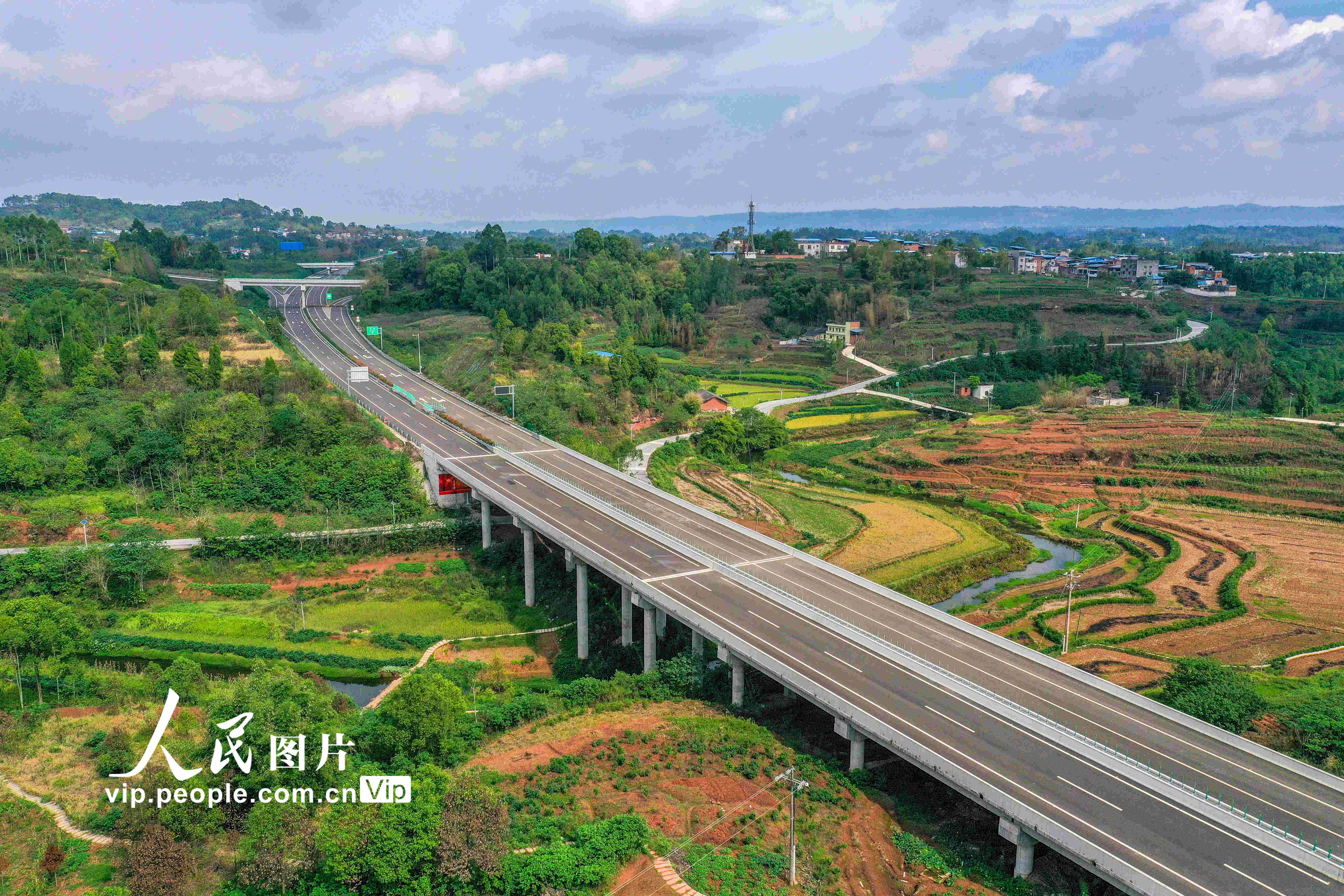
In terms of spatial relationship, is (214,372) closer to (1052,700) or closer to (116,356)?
(116,356)

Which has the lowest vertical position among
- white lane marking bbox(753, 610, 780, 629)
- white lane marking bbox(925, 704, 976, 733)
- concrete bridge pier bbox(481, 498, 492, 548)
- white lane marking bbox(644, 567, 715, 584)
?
concrete bridge pier bbox(481, 498, 492, 548)

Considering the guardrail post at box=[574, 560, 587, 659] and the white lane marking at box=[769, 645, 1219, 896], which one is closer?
the white lane marking at box=[769, 645, 1219, 896]

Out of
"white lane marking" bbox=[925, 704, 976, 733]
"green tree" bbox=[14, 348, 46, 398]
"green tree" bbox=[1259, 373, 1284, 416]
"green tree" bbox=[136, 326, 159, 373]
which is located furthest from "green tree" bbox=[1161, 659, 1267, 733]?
"green tree" bbox=[14, 348, 46, 398]

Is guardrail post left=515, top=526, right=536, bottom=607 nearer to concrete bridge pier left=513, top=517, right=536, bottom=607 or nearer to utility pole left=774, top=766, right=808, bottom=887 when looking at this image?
concrete bridge pier left=513, top=517, right=536, bottom=607

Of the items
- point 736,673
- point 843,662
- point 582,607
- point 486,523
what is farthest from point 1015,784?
point 486,523

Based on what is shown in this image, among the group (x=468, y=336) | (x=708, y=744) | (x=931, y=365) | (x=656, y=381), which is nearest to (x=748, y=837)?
(x=708, y=744)

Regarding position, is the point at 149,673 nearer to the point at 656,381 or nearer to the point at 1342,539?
the point at 656,381
